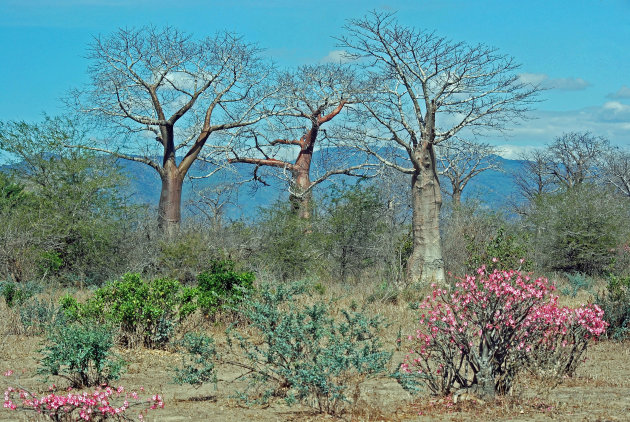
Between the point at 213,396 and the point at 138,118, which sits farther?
the point at 138,118

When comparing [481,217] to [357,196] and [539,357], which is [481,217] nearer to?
[357,196]

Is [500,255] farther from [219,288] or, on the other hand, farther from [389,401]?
[389,401]

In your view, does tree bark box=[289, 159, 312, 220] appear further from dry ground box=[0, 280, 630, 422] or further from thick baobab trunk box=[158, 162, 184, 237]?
dry ground box=[0, 280, 630, 422]

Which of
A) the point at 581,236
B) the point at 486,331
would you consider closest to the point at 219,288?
the point at 486,331

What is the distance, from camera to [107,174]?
60.1 feet

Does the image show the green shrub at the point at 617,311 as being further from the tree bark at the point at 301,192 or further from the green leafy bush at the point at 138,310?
the tree bark at the point at 301,192

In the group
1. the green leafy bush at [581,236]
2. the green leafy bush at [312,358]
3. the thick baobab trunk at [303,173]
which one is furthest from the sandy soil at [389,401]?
the thick baobab trunk at [303,173]

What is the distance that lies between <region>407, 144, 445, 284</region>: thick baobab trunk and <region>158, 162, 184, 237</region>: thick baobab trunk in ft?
24.0

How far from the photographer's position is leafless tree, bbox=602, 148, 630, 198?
45406mm

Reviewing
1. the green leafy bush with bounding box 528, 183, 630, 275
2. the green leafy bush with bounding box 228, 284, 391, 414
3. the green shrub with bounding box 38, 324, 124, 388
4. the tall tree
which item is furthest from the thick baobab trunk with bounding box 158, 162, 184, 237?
the tall tree

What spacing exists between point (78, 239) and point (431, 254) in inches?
329

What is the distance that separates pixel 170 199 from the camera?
2177 cm

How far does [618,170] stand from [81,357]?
44.8 m

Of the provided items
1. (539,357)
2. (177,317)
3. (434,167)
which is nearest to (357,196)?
(434,167)
